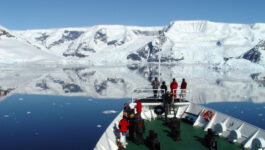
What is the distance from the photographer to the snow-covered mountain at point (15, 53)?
12681 centimetres

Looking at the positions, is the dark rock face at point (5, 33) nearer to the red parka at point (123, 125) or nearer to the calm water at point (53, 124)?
the calm water at point (53, 124)

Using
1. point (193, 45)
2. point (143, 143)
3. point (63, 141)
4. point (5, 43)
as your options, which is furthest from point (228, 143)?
point (5, 43)

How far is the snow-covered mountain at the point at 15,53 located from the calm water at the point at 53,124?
11354cm

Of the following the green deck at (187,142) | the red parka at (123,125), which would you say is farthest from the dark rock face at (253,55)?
the red parka at (123,125)

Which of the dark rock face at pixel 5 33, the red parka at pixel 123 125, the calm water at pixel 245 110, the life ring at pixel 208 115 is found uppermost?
the dark rock face at pixel 5 33

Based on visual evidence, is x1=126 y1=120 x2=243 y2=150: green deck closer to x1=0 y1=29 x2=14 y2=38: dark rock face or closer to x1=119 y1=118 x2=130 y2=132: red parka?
x1=119 y1=118 x2=130 y2=132: red parka

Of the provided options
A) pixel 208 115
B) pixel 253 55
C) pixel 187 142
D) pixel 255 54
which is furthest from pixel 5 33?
pixel 187 142

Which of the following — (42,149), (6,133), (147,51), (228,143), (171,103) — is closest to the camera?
(228,143)

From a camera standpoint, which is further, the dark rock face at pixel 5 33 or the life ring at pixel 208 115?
the dark rock face at pixel 5 33

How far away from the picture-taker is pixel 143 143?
8250mm

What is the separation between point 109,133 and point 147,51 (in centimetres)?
18538

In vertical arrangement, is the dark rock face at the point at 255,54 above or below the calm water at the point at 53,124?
above

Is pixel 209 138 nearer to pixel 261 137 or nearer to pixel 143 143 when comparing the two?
pixel 261 137

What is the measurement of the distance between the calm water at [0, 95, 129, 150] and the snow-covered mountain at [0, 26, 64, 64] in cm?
11354
